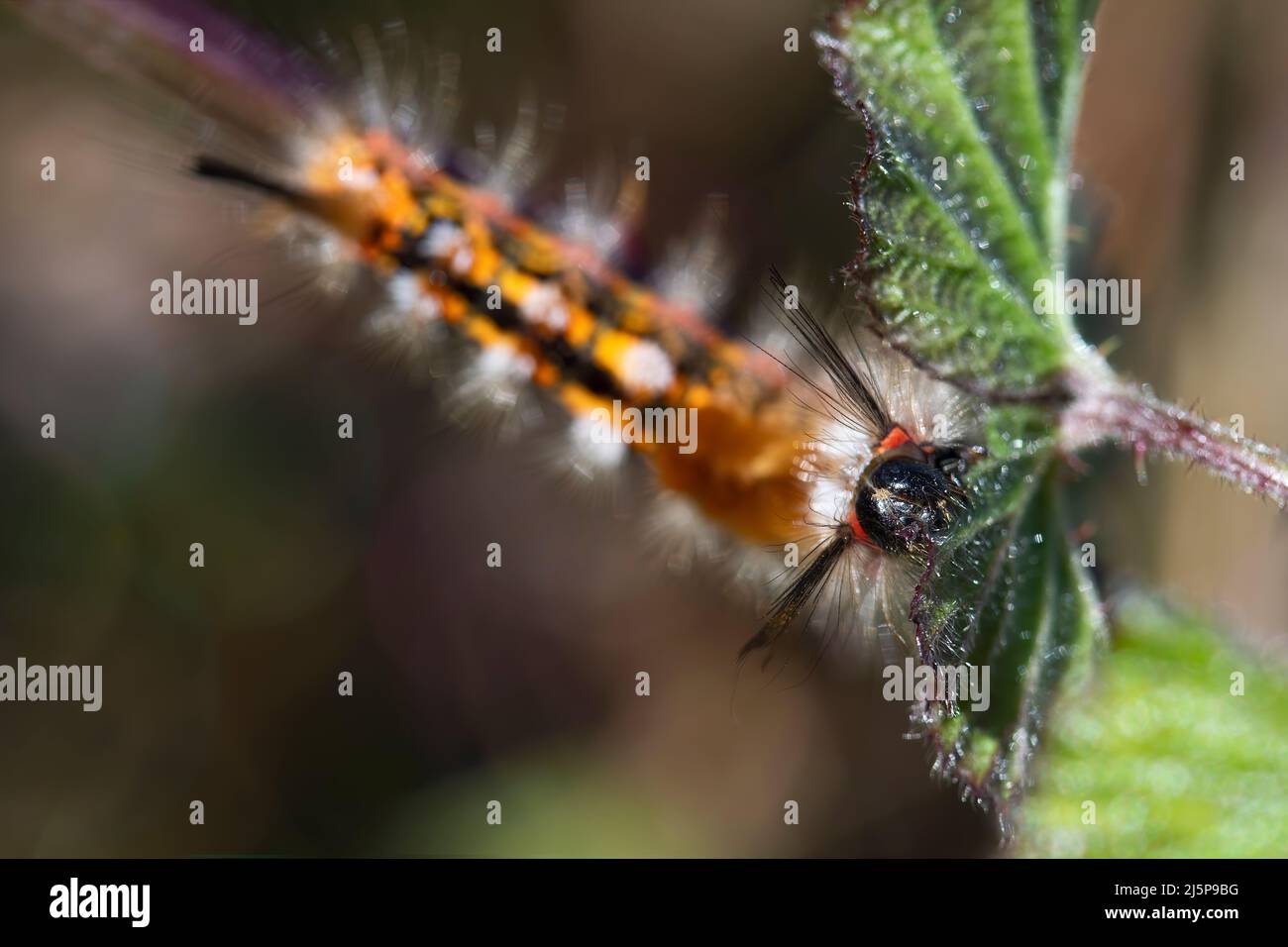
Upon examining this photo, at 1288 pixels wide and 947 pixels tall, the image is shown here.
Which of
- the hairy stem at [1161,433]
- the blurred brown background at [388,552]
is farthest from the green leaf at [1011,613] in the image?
the blurred brown background at [388,552]

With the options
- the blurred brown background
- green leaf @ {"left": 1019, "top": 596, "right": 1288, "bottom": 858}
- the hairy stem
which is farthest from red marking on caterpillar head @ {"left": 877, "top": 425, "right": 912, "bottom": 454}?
the blurred brown background

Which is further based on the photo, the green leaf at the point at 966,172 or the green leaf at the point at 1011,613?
the green leaf at the point at 966,172

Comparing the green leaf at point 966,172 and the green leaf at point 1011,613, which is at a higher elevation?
the green leaf at point 966,172

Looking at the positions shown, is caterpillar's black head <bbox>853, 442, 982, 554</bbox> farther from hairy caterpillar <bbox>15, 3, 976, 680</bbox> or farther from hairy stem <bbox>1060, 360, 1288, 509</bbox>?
hairy stem <bbox>1060, 360, 1288, 509</bbox>

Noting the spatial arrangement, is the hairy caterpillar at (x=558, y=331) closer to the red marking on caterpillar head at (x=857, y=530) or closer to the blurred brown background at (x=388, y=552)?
the red marking on caterpillar head at (x=857, y=530)

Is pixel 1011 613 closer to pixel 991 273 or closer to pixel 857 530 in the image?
pixel 857 530

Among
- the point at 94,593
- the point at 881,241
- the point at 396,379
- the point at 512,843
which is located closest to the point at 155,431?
the point at 94,593

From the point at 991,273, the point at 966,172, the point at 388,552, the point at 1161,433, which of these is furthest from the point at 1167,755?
the point at 388,552
